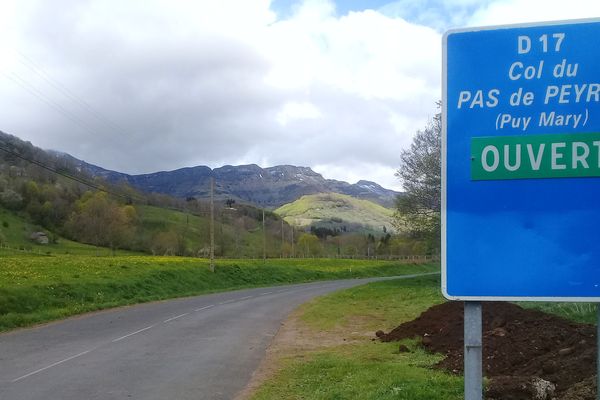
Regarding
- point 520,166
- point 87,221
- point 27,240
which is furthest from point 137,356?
point 87,221

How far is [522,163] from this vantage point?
2740 millimetres

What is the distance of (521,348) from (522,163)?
7.39 meters

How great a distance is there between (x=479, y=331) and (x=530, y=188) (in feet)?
2.36

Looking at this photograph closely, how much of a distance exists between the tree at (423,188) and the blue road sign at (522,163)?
3400cm

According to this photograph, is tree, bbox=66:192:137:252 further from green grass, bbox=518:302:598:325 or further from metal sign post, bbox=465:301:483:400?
metal sign post, bbox=465:301:483:400

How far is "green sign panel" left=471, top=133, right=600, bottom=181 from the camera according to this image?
270cm

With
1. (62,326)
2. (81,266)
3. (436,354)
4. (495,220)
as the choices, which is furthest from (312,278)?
(495,220)

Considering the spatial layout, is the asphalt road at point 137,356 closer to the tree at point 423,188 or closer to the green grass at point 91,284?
the green grass at point 91,284

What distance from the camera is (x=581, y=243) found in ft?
8.70

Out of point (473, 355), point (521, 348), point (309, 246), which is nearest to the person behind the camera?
point (473, 355)

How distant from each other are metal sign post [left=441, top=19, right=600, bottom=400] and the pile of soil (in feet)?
11.5

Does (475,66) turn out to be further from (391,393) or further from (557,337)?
(557,337)

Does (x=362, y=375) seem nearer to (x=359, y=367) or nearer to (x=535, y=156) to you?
(x=359, y=367)

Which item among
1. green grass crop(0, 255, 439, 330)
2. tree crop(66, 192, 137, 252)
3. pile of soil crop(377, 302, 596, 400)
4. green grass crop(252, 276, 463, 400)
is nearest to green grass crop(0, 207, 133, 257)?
tree crop(66, 192, 137, 252)
